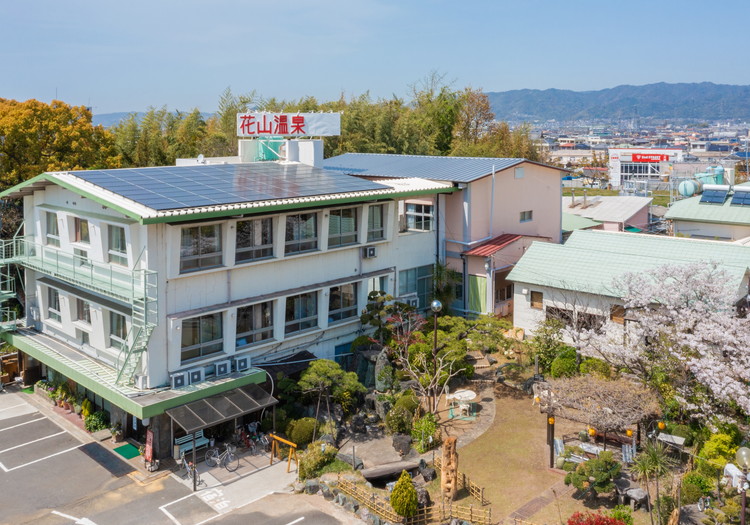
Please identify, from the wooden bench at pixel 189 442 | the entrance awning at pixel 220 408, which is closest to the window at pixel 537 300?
the entrance awning at pixel 220 408

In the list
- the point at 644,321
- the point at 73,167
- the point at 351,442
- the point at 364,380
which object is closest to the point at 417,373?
the point at 364,380

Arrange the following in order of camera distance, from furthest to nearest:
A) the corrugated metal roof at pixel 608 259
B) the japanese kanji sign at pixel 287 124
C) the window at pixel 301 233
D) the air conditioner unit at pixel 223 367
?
the japanese kanji sign at pixel 287 124
the corrugated metal roof at pixel 608 259
the window at pixel 301 233
the air conditioner unit at pixel 223 367

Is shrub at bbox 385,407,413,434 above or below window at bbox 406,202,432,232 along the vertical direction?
below

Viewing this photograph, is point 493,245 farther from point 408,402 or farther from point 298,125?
point 408,402

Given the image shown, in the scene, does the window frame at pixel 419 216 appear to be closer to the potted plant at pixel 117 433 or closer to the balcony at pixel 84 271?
the balcony at pixel 84 271

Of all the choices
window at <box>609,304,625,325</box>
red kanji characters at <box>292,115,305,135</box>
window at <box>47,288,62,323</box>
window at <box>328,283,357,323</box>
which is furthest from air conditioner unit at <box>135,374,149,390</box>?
window at <box>609,304,625,325</box>

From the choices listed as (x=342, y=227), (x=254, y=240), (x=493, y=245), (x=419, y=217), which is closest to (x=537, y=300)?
(x=493, y=245)

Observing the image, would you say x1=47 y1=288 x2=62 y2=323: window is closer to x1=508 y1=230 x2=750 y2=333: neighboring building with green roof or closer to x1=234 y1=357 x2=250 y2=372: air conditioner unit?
x1=234 y1=357 x2=250 y2=372: air conditioner unit
